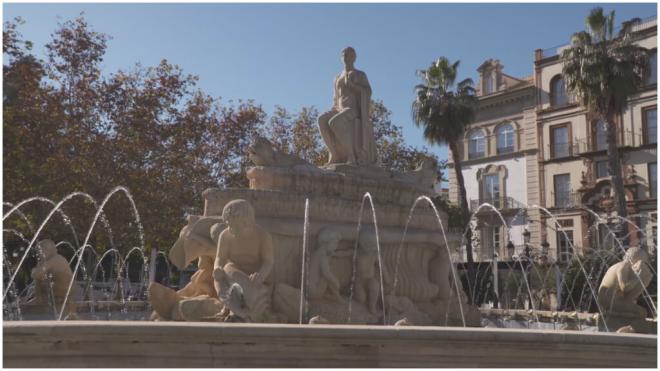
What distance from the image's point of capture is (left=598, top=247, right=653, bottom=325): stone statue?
33.3 ft

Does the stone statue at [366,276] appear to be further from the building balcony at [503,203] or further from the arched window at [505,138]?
the arched window at [505,138]

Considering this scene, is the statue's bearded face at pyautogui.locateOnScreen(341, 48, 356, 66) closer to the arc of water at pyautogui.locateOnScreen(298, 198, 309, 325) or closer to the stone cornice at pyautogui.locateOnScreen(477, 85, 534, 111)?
the arc of water at pyautogui.locateOnScreen(298, 198, 309, 325)

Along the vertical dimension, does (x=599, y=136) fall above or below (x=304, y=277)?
above

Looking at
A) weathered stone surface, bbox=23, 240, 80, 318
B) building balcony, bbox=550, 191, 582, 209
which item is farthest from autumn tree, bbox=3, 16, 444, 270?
building balcony, bbox=550, 191, 582, 209

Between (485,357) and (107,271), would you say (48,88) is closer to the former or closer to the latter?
(485,357)

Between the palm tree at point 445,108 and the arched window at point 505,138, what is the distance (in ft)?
29.3

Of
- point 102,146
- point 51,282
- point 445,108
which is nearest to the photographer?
point 51,282

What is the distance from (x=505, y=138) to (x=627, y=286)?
36128 millimetres

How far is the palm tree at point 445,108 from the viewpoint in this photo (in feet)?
116

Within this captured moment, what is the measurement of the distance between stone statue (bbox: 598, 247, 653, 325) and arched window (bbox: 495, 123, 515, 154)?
3535cm

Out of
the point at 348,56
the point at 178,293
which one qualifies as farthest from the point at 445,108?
the point at 178,293

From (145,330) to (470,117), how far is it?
32.1 metres

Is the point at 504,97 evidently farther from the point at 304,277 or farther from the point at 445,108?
the point at 304,277

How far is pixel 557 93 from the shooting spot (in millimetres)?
42812
